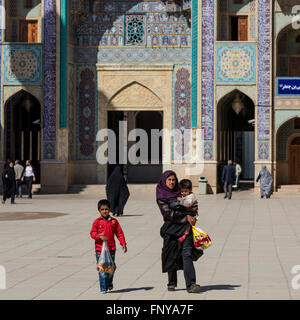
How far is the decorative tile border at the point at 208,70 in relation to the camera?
2623 cm

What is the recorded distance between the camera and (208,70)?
86.1 ft

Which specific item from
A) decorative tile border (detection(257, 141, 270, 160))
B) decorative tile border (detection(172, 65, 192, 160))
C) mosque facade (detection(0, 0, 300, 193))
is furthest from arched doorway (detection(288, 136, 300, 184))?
decorative tile border (detection(172, 65, 192, 160))

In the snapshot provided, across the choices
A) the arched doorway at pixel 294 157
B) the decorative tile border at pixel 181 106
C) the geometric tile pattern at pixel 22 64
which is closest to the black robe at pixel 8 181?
the geometric tile pattern at pixel 22 64

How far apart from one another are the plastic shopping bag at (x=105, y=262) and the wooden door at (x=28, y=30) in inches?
830

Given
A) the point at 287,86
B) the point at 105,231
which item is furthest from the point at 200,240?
the point at 287,86

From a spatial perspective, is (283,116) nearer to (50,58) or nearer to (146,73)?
(146,73)

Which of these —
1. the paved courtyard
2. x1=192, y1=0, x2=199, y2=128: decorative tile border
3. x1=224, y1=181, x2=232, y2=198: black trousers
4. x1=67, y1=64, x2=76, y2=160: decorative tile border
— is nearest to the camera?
the paved courtyard

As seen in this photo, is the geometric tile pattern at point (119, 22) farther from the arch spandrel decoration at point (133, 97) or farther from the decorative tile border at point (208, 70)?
the arch spandrel decoration at point (133, 97)

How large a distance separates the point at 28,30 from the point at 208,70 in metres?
6.71

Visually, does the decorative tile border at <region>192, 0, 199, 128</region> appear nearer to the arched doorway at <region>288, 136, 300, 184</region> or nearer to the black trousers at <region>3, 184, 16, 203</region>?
the arched doorway at <region>288, 136, 300, 184</region>

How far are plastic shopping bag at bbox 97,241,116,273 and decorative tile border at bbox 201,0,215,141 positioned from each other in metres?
19.3

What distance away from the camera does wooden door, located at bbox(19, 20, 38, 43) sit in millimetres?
27297

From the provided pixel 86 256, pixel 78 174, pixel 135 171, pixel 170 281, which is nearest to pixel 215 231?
pixel 86 256

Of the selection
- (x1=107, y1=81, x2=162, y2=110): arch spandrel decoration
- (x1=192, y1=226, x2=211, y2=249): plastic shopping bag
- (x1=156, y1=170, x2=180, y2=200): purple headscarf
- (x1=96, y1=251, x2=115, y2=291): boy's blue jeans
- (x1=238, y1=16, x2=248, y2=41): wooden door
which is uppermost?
(x1=238, y1=16, x2=248, y2=41): wooden door
